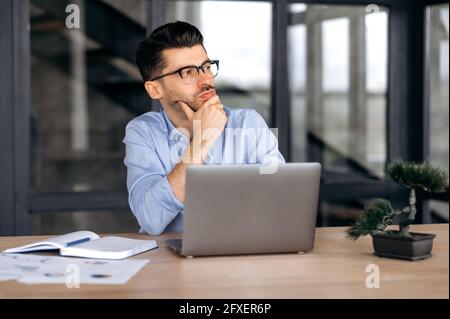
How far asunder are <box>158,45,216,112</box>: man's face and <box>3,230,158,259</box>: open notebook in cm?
74

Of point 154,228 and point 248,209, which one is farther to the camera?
point 154,228

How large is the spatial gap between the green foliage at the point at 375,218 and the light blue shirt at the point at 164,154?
0.59 metres

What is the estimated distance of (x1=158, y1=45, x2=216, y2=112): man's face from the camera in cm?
240

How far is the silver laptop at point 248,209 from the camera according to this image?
1.55 meters

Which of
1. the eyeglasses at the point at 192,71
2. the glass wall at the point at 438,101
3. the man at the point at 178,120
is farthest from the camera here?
the glass wall at the point at 438,101

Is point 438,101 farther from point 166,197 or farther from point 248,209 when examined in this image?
point 248,209

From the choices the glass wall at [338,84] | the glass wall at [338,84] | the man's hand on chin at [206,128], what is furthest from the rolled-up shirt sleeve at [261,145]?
the glass wall at [338,84]

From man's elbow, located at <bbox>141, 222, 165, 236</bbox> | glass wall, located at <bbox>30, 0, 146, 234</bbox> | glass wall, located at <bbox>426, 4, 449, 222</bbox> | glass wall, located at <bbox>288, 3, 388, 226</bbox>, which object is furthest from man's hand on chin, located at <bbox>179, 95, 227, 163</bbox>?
glass wall, located at <bbox>288, 3, 388, 226</bbox>

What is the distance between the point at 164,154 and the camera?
93.3 inches

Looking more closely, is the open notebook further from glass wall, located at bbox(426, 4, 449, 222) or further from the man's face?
glass wall, located at bbox(426, 4, 449, 222)

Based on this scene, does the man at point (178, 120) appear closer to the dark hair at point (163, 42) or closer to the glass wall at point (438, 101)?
the dark hair at point (163, 42)

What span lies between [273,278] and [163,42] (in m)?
1.30

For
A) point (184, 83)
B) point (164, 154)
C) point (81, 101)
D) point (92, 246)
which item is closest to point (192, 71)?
point (184, 83)
